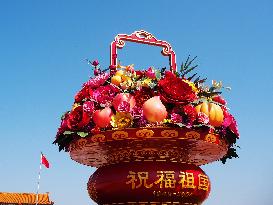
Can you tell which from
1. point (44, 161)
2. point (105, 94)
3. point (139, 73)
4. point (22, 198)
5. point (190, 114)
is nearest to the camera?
point (190, 114)

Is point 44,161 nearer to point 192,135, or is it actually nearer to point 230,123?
point 230,123

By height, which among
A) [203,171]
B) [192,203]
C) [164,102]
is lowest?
[192,203]

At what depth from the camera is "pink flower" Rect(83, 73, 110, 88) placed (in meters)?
4.48

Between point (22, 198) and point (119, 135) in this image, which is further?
point (22, 198)

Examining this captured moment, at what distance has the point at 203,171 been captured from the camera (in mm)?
4379

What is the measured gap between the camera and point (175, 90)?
4.08 metres

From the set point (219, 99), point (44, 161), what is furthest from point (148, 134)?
point (44, 161)

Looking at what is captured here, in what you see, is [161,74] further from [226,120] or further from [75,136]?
[75,136]

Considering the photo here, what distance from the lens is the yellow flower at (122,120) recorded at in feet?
12.9

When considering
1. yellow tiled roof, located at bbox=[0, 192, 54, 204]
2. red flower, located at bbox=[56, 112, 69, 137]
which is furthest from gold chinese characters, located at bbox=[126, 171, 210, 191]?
yellow tiled roof, located at bbox=[0, 192, 54, 204]

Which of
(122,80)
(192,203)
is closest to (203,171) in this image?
(192,203)

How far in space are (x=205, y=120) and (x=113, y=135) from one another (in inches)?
35.5

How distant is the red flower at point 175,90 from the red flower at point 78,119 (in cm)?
81

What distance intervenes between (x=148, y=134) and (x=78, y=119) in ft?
2.78
